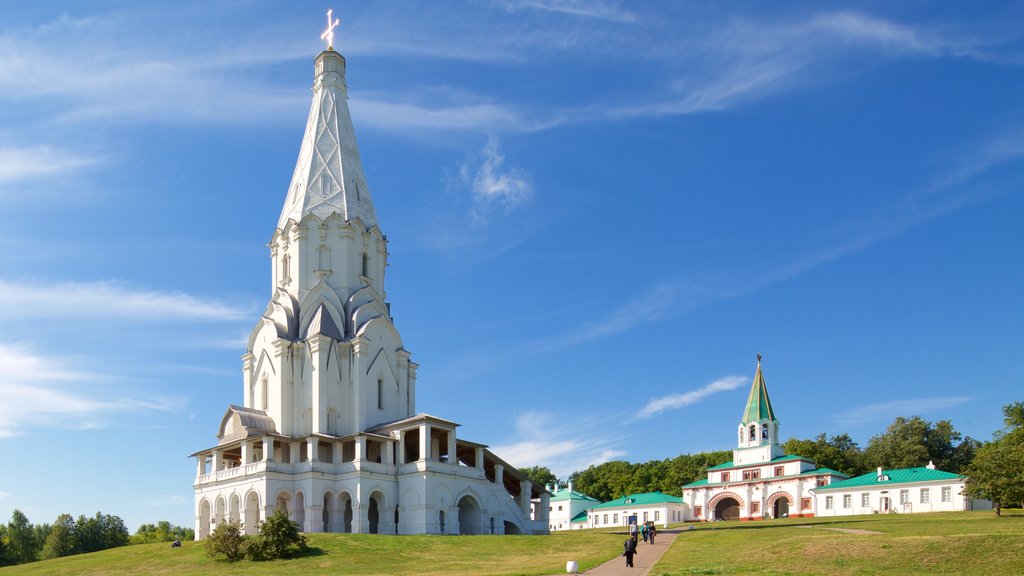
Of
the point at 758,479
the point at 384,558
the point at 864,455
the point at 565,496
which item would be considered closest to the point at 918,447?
the point at 864,455

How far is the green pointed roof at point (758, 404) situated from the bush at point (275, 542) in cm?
5710

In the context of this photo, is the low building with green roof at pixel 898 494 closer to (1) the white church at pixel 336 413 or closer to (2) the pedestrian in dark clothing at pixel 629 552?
(1) the white church at pixel 336 413

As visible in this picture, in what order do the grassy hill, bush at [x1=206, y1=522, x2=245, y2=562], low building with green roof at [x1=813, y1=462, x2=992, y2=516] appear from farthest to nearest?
low building with green roof at [x1=813, y1=462, x2=992, y2=516]
bush at [x1=206, y1=522, x2=245, y2=562]
the grassy hill

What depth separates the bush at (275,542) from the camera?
36.8 meters

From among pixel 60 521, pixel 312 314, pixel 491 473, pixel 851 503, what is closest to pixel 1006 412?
pixel 851 503

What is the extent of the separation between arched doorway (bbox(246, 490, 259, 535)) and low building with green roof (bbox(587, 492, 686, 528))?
125 ft

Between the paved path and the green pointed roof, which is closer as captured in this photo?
the paved path

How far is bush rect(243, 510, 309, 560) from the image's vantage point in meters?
36.8

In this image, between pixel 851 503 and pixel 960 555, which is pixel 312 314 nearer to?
pixel 960 555

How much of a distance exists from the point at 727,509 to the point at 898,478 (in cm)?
1924

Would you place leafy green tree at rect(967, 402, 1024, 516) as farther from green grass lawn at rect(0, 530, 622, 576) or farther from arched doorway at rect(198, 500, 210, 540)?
arched doorway at rect(198, 500, 210, 540)

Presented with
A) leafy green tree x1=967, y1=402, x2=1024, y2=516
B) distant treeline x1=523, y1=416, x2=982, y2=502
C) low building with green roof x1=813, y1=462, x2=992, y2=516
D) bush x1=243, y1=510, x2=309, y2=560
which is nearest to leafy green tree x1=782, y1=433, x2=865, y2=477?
distant treeline x1=523, y1=416, x2=982, y2=502

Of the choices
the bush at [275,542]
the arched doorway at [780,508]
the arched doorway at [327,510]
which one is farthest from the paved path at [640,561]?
the arched doorway at [780,508]

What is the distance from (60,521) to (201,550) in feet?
130
